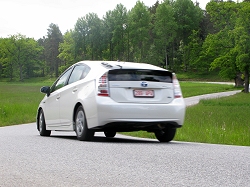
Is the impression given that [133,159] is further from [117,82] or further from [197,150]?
[117,82]

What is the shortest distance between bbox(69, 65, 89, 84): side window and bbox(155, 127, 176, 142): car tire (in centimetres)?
203

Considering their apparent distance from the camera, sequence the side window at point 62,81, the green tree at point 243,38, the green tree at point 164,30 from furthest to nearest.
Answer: the green tree at point 164,30
the green tree at point 243,38
the side window at point 62,81

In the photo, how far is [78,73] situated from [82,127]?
144cm

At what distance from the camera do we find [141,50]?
109562 mm

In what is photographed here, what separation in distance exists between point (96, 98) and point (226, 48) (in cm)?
4795

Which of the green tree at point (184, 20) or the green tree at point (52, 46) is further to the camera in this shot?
the green tree at point (52, 46)

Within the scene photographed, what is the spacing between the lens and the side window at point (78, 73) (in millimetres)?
11159

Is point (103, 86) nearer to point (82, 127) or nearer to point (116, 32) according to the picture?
point (82, 127)

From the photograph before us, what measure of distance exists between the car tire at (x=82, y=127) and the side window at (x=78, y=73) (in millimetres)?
807

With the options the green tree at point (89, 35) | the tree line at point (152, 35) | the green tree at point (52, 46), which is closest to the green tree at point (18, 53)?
the green tree at point (52, 46)

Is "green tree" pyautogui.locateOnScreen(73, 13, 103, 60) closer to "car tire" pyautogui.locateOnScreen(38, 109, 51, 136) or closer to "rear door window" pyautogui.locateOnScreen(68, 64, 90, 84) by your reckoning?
"car tire" pyautogui.locateOnScreen(38, 109, 51, 136)

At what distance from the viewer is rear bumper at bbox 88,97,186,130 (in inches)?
392

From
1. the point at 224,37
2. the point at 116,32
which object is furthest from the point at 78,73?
the point at 116,32

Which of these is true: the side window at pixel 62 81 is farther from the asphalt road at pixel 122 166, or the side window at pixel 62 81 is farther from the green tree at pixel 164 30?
the green tree at pixel 164 30
